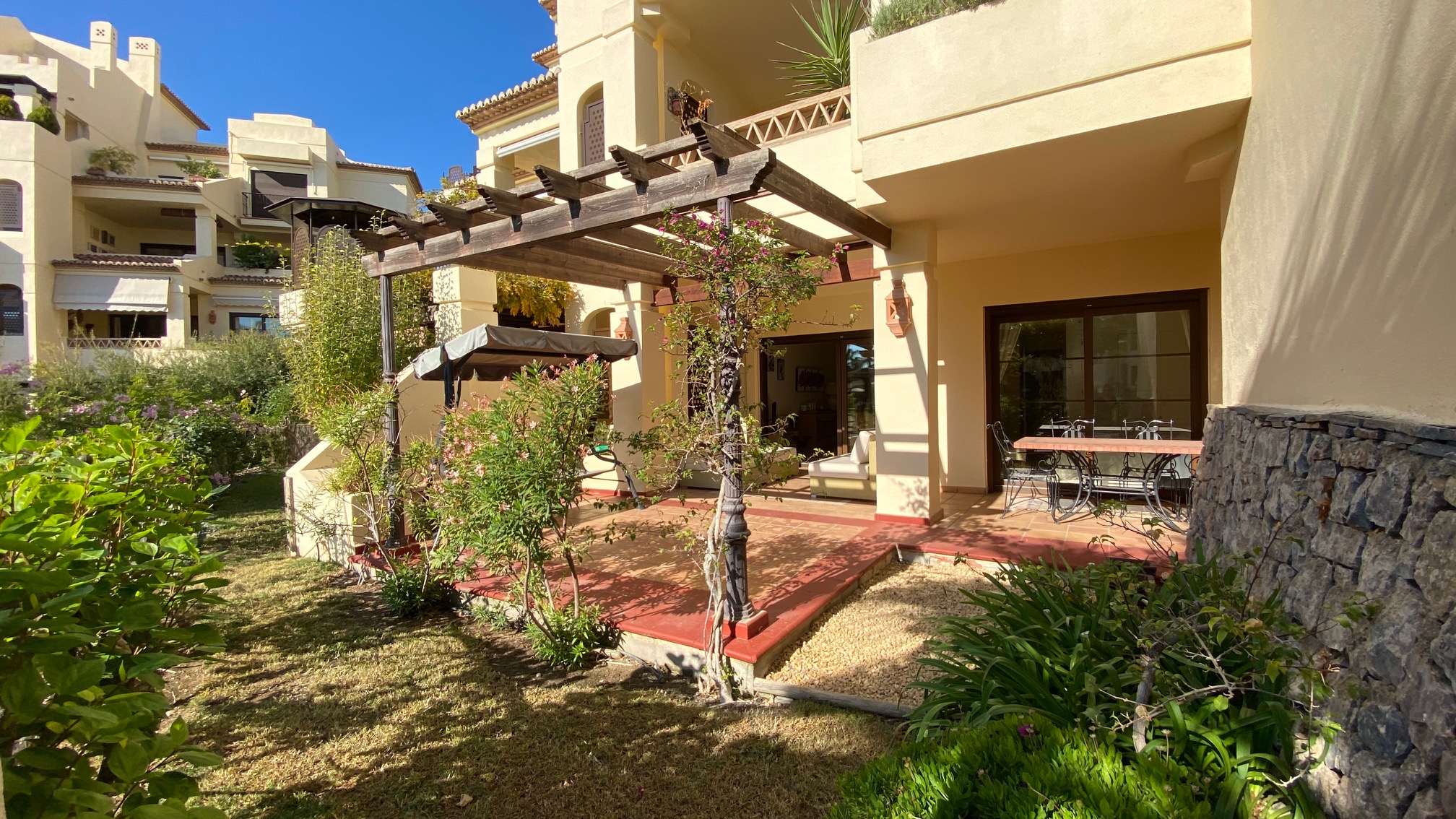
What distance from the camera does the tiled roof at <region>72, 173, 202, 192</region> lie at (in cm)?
2270

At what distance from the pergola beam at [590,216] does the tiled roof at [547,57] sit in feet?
23.5

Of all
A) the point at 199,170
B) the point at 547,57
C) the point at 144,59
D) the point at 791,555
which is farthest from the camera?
the point at 144,59

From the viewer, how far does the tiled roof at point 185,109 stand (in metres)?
30.1

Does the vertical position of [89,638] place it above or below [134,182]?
below

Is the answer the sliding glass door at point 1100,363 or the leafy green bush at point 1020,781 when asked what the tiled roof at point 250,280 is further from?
the leafy green bush at point 1020,781

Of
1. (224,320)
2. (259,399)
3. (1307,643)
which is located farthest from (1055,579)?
(224,320)

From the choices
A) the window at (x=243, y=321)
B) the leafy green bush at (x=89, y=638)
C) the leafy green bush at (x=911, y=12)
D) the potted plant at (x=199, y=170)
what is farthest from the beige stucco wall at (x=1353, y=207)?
the potted plant at (x=199, y=170)

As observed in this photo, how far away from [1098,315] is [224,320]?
98.3ft

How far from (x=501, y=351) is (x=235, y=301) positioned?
2503 cm

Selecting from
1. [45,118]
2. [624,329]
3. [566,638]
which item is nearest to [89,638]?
[566,638]

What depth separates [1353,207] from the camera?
258 centimetres

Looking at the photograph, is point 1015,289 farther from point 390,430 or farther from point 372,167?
point 372,167

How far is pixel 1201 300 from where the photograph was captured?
7.48 meters

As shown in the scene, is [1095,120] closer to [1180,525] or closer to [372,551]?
[1180,525]
